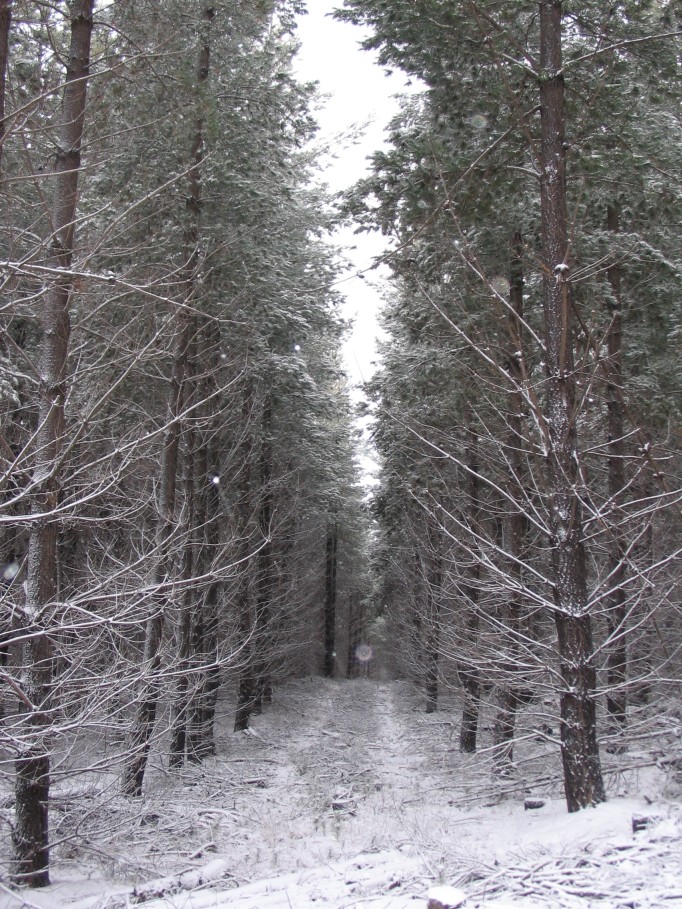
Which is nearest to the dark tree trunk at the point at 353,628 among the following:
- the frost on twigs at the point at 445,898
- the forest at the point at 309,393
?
the forest at the point at 309,393

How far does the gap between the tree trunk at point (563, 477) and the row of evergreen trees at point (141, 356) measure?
8.30 feet

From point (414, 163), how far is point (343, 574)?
3171 centimetres

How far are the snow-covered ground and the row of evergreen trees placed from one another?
0.65 m

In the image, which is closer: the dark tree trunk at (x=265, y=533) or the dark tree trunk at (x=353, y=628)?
the dark tree trunk at (x=265, y=533)

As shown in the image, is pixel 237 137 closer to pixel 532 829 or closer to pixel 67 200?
pixel 67 200

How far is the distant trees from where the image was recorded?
200 inches

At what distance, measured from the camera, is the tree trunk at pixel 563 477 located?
500cm

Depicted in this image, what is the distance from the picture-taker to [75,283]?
12.7 feet

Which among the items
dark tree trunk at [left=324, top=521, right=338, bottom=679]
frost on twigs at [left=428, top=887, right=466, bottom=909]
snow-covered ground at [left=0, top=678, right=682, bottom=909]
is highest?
dark tree trunk at [left=324, top=521, right=338, bottom=679]

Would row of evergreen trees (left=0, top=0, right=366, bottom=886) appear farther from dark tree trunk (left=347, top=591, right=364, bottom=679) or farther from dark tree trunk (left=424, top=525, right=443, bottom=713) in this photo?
dark tree trunk (left=347, top=591, right=364, bottom=679)

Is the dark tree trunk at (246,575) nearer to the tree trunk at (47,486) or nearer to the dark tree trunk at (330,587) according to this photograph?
the tree trunk at (47,486)

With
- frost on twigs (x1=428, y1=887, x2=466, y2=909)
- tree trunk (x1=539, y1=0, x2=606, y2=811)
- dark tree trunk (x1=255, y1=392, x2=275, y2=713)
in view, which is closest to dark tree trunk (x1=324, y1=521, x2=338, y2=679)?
dark tree trunk (x1=255, y1=392, x2=275, y2=713)

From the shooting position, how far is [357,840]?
692 cm

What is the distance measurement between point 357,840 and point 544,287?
19.7 feet
